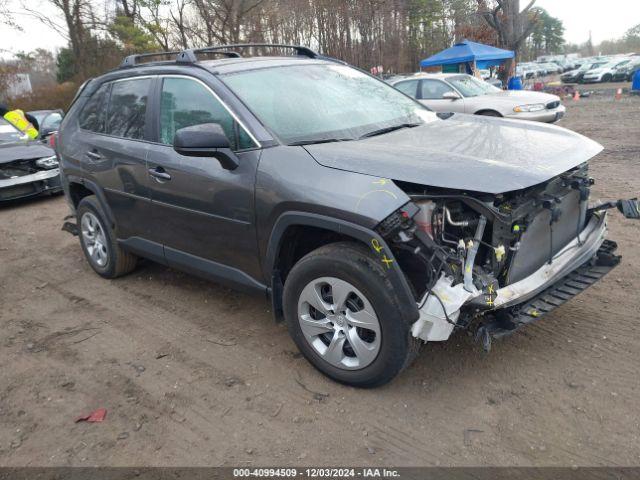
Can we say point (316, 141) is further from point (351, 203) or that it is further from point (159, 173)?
point (159, 173)

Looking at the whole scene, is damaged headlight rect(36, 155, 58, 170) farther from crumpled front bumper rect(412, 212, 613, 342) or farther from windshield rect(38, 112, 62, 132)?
crumpled front bumper rect(412, 212, 613, 342)

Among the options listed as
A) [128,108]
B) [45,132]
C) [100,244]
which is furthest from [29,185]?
[128,108]

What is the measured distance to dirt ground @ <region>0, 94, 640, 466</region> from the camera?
265 centimetres

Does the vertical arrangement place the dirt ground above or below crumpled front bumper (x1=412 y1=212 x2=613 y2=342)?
below

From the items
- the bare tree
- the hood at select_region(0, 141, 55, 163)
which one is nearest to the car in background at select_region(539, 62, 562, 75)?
the bare tree

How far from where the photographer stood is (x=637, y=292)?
3984mm

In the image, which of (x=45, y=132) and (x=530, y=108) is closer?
(x=45, y=132)

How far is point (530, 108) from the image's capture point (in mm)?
11672

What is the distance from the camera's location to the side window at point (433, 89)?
12359 mm

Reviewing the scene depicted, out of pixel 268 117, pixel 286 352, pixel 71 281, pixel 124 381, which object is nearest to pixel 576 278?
pixel 286 352

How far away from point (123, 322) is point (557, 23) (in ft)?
328

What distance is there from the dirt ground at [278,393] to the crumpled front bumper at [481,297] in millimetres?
518

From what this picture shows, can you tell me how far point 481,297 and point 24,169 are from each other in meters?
8.43

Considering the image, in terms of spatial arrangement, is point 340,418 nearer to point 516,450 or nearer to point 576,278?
point 516,450
